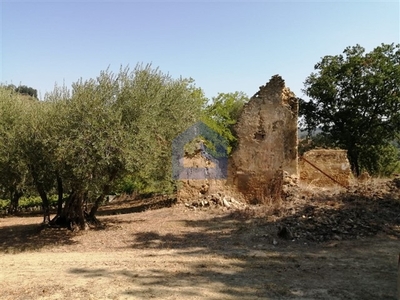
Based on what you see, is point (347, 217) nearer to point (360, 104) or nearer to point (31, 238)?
point (31, 238)

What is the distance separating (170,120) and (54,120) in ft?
11.5

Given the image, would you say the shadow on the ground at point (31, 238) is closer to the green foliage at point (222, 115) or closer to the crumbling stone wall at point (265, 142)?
the crumbling stone wall at point (265, 142)

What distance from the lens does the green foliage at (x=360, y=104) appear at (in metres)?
24.5

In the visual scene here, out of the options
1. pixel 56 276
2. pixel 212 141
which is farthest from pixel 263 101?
pixel 56 276

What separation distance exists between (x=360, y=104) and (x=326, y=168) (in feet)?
37.2

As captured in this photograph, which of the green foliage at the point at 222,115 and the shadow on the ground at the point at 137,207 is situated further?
the green foliage at the point at 222,115

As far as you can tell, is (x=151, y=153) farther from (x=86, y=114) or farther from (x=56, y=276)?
(x=56, y=276)

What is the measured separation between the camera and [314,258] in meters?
8.11

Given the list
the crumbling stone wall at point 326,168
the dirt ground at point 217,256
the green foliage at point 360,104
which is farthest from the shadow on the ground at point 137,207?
the green foliage at point 360,104

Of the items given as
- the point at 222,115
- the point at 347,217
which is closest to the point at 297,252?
the point at 347,217

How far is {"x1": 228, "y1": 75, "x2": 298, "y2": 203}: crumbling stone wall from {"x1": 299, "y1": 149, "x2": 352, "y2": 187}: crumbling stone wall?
5.01 feet

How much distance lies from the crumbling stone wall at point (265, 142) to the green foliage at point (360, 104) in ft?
38.5

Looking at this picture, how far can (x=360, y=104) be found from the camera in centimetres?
2511

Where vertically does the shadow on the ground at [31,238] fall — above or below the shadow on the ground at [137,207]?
below
